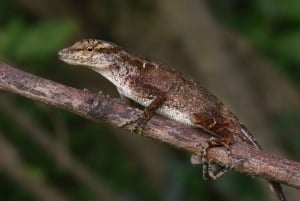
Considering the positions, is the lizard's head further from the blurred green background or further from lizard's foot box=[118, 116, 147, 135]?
the blurred green background

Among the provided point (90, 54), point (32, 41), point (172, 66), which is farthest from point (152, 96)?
point (172, 66)

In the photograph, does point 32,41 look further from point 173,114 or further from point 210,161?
point 210,161

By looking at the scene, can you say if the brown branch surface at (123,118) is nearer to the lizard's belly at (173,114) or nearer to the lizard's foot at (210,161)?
the lizard's foot at (210,161)

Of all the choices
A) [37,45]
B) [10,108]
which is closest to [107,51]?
[37,45]

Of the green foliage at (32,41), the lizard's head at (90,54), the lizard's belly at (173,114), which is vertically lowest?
the lizard's belly at (173,114)

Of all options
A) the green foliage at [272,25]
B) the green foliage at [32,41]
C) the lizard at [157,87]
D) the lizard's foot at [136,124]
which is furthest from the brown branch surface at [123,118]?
the green foliage at [272,25]

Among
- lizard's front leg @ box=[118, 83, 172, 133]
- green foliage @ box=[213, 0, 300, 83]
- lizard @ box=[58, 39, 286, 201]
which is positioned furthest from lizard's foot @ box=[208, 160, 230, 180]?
green foliage @ box=[213, 0, 300, 83]

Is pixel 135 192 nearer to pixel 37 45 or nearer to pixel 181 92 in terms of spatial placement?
pixel 37 45
